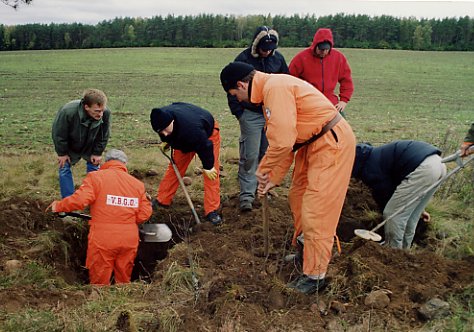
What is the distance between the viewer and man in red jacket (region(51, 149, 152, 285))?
170 inches

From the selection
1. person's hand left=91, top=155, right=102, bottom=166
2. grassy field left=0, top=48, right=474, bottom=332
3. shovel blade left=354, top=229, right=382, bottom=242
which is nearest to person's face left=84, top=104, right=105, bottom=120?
person's hand left=91, top=155, right=102, bottom=166

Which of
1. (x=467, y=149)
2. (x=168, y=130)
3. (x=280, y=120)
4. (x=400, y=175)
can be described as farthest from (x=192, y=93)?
(x=280, y=120)

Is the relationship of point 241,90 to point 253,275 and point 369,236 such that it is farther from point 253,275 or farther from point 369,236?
point 369,236

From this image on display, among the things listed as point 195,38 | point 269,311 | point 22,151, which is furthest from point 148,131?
point 195,38

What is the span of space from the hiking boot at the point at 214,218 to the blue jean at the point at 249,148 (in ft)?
1.36

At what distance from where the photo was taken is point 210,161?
5.25 m

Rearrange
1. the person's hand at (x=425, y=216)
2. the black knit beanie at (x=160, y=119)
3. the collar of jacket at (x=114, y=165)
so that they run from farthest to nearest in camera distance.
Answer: the person's hand at (x=425, y=216) < the black knit beanie at (x=160, y=119) < the collar of jacket at (x=114, y=165)

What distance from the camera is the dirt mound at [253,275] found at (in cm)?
334

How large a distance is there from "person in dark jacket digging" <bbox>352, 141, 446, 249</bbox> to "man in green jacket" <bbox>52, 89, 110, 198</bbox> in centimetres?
279

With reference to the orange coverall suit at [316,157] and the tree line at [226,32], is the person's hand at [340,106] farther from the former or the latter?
the tree line at [226,32]

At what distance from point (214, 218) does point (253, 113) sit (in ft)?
4.36

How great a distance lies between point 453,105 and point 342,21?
160 feet

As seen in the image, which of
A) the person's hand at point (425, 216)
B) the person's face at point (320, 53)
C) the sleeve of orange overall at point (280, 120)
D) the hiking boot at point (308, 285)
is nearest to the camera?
the sleeve of orange overall at point (280, 120)

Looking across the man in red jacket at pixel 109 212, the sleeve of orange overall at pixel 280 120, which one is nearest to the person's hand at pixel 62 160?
the man in red jacket at pixel 109 212
